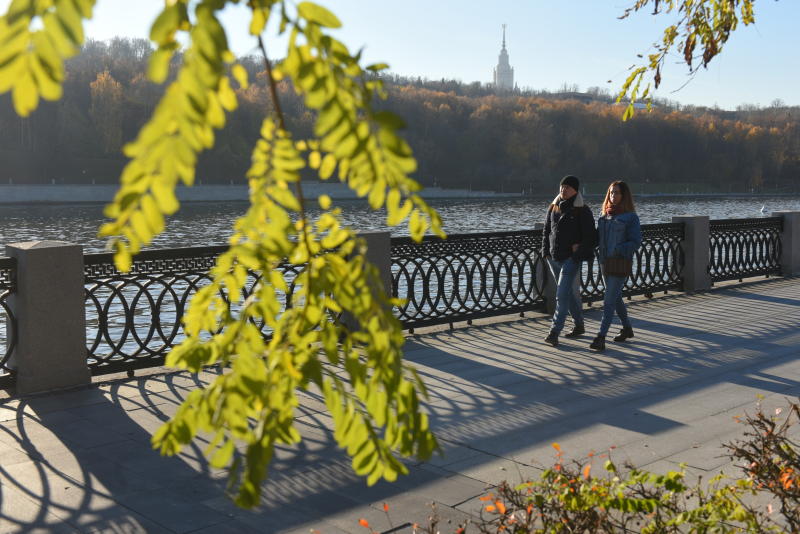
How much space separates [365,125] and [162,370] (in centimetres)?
679

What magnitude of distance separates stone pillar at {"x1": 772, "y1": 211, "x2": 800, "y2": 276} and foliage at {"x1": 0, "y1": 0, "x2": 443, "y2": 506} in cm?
1467

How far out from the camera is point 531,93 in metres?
157

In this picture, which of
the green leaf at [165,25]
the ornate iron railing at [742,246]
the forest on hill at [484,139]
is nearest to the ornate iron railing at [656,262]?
the ornate iron railing at [742,246]

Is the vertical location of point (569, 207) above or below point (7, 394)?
above

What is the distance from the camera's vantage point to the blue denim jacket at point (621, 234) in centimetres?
862

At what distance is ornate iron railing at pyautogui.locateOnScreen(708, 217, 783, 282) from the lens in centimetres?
1391

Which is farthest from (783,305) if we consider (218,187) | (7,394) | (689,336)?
(218,187)

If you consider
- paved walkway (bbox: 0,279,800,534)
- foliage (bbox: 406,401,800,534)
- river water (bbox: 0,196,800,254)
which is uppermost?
foliage (bbox: 406,401,800,534)

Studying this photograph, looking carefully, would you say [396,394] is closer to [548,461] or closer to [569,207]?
[548,461]

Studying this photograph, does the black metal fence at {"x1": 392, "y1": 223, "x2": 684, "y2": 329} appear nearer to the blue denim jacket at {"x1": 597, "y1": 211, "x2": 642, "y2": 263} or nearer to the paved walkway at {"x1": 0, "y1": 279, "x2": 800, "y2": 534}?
the paved walkway at {"x1": 0, "y1": 279, "x2": 800, "y2": 534}

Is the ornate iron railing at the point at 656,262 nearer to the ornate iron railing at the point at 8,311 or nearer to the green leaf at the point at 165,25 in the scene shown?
the ornate iron railing at the point at 8,311

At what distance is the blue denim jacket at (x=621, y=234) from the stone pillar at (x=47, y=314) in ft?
15.8

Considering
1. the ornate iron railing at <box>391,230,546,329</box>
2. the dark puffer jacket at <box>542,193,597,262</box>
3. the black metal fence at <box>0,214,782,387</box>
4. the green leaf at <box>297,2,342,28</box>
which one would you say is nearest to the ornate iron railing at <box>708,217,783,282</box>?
the black metal fence at <box>0,214,782,387</box>

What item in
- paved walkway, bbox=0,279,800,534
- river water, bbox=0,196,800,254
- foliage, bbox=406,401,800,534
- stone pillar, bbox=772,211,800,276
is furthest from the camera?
river water, bbox=0,196,800,254
